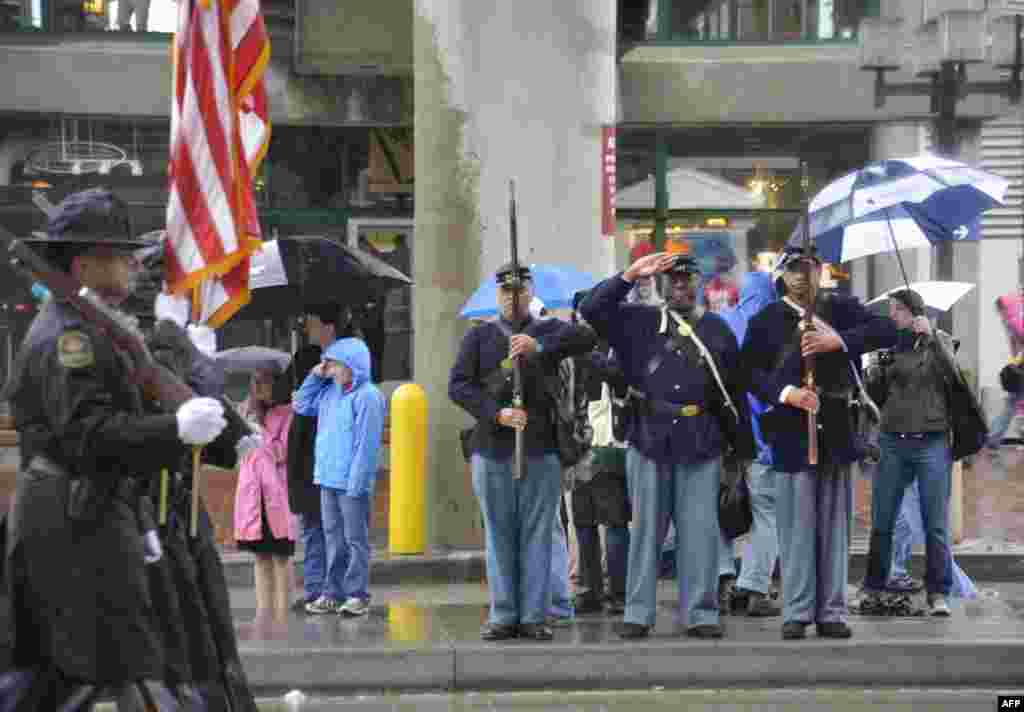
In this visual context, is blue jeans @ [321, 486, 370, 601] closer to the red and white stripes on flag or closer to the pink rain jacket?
the pink rain jacket

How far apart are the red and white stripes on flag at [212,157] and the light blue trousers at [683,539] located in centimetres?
310

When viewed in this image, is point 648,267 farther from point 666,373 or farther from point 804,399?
point 804,399

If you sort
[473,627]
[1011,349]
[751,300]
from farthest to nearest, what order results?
[1011,349], [751,300], [473,627]

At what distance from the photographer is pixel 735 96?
21891mm

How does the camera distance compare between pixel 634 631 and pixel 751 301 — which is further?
pixel 751 301

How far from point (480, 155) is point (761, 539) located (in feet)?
13.1

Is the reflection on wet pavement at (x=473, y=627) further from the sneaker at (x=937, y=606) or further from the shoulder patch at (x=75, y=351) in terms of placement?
the shoulder patch at (x=75, y=351)

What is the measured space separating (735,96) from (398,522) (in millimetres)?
9490

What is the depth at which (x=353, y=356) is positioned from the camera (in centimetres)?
1155

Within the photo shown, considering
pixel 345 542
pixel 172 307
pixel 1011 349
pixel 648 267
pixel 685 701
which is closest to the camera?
pixel 172 307

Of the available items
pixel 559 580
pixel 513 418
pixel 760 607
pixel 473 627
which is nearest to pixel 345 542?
pixel 473 627

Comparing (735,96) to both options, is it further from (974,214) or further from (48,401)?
(48,401)

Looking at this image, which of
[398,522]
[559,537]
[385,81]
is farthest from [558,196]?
[385,81]

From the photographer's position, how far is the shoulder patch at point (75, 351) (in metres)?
6.11
